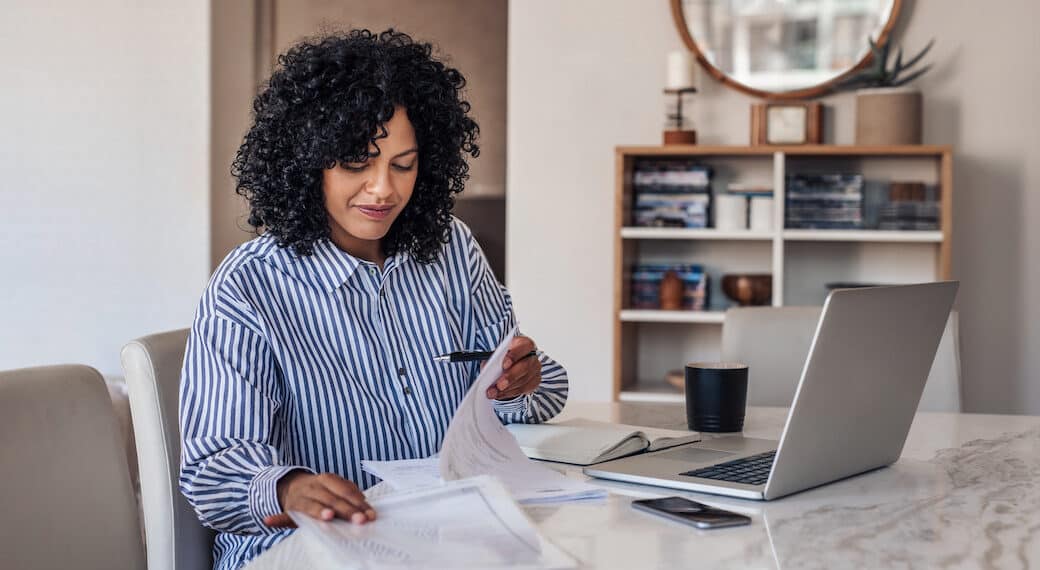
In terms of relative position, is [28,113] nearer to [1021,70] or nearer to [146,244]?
[146,244]

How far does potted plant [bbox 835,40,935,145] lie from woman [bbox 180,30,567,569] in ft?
6.13

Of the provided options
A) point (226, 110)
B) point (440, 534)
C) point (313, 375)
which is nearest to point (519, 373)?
point (313, 375)

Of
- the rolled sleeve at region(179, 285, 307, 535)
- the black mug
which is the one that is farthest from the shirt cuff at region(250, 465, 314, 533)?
the black mug

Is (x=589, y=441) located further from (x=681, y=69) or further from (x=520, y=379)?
(x=681, y=69)

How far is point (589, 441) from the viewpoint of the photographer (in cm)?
132

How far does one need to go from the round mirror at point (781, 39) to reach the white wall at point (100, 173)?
175cm

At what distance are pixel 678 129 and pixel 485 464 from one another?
88.3 inches

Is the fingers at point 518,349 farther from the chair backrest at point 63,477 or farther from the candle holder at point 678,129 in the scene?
the candle holder at point 678,129

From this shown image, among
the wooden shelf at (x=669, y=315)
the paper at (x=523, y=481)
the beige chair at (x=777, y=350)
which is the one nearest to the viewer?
the paper at (x=523, y=481)

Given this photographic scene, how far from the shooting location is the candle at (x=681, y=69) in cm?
317

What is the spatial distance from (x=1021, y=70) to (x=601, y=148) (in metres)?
1.28

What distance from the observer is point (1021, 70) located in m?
3.20

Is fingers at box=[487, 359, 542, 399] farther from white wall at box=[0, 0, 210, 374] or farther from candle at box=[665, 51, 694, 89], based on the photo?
white wall at box=[0, 0, 210, 374]

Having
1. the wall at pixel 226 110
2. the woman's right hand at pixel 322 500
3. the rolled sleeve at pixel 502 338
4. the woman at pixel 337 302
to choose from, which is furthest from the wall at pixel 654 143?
the woman's right hand at pixel 322 500
